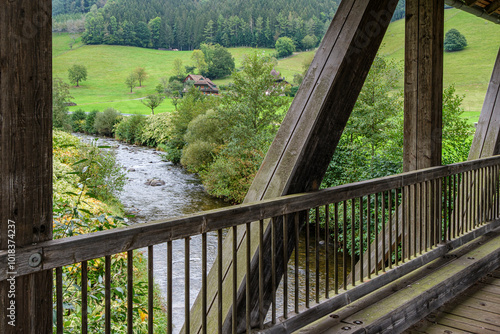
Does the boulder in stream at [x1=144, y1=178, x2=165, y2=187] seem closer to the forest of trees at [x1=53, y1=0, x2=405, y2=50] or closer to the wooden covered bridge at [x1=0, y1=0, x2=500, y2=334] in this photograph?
the forest of trees at [x1=53, y1=0, x2=405, y2=50]

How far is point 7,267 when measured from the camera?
0.95 meters

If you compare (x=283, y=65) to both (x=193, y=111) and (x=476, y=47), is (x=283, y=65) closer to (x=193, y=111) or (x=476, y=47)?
(x=193, y=111)

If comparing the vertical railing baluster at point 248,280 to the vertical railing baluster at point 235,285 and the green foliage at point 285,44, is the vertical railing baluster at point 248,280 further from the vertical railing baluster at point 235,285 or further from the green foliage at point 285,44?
the green foliage at point 285,44

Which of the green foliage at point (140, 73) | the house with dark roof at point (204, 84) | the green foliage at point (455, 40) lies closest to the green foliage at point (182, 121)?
the house with dark roof at point (204, 84)

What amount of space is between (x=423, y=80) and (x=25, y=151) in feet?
7.92

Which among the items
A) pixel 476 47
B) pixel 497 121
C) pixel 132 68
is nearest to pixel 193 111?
pixel 132 68

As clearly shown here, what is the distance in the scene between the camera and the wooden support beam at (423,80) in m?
2.59

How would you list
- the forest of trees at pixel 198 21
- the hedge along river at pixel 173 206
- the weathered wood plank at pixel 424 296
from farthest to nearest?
the forest of trees at pixel 198 21 → the hedge along river at pixel 173 206 → the weathered wood plank at pixel 424 296

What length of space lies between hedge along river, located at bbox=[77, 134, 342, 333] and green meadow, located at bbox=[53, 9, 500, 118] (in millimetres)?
5660

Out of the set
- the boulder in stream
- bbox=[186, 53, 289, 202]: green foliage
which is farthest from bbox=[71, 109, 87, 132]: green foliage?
the boulder in stream

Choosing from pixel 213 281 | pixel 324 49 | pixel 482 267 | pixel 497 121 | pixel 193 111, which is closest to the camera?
pixel 213 281

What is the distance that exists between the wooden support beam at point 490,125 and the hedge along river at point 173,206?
2.86 m

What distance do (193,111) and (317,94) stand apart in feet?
72.0

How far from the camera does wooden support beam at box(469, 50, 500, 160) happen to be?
14.4 feet
